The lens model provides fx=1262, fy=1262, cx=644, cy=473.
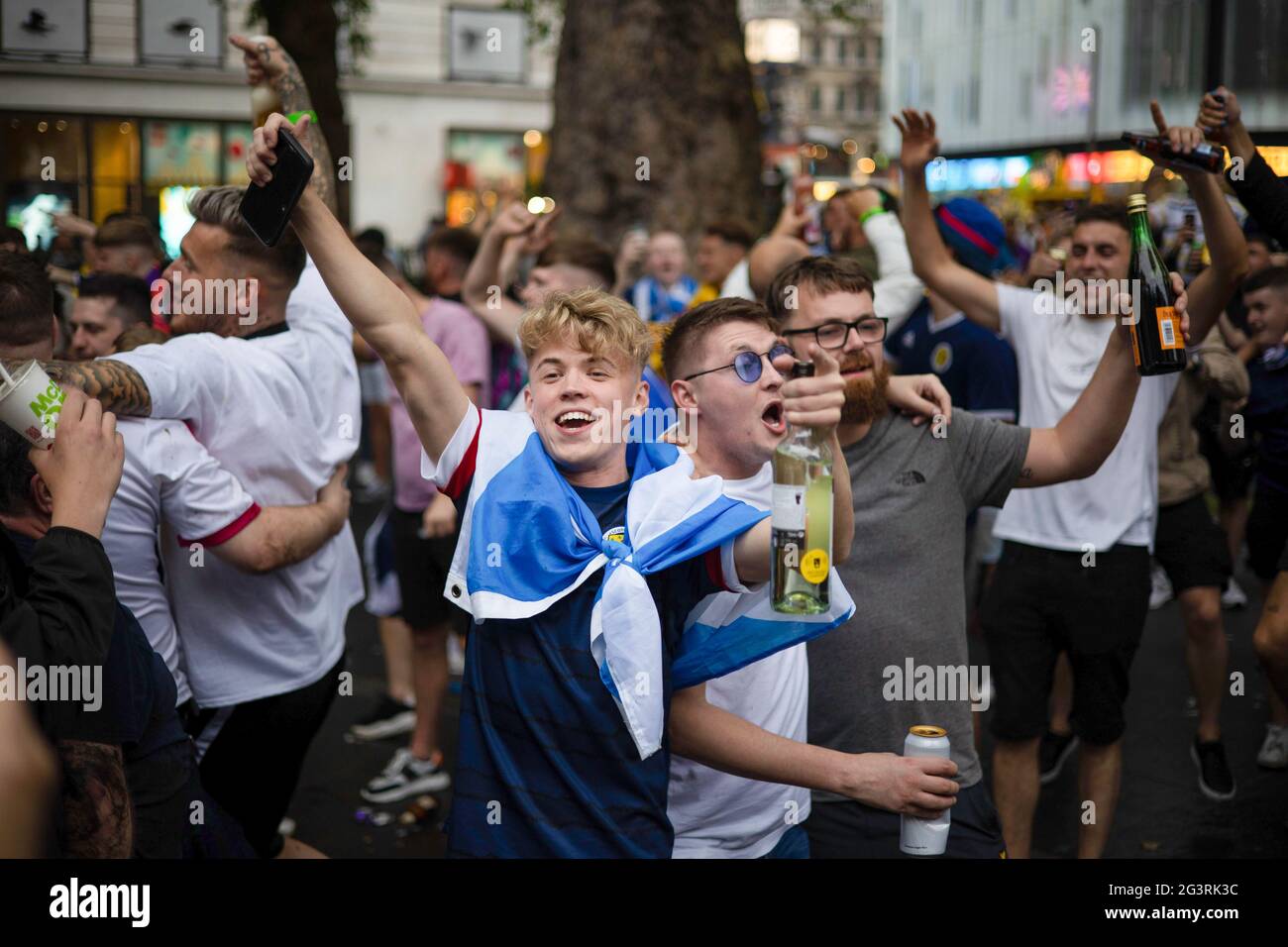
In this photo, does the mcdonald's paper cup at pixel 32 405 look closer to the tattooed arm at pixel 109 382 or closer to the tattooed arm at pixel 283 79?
the tattooed arm at pixel 109 382

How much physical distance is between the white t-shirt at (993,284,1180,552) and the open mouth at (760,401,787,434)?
2.03 meters

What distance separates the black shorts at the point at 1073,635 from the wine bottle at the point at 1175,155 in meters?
1.45

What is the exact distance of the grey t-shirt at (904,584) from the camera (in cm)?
306

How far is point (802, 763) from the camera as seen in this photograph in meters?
2.44

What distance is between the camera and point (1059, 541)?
4441 millimetres

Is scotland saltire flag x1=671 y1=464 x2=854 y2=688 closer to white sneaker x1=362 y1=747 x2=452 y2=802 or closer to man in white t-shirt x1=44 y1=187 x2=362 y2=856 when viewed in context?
man in white t-shirt x1=44 y1=187 x2=362 y2=856

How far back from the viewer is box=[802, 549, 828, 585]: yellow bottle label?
2.16 meters

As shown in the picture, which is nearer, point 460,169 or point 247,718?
point 247,718

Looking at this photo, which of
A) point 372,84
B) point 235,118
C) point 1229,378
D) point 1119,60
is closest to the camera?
point 1229,378

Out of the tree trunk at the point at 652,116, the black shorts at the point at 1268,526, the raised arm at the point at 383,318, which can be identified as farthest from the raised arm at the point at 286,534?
the tree trunk at the point at 652,116

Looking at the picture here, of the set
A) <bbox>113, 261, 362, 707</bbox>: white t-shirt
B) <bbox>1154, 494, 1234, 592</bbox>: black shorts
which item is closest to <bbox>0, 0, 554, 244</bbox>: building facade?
<bbox>1154, 494, 1234, 592</bbox>: black shorts
